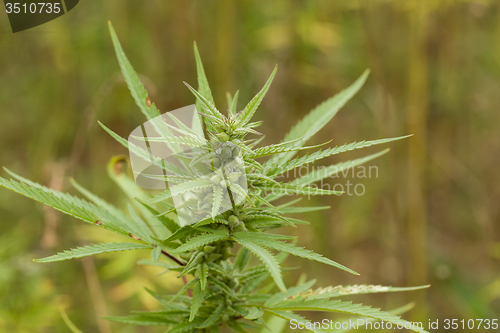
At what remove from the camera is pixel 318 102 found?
3.69 meters

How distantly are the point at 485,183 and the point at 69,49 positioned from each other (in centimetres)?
432

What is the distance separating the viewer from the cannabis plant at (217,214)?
71cm

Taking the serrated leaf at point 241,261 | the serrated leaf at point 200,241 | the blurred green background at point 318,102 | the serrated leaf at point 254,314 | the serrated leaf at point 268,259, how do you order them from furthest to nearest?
the blurred green background at point 318,102
the serrated leaf at point 241,261
the serrated leaf at point 254,314
the serrated leaf at point 200,241
the serrated leaf at point 268,259

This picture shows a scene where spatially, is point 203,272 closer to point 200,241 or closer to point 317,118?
point 200,241

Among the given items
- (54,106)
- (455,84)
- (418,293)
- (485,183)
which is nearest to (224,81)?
(54,106)

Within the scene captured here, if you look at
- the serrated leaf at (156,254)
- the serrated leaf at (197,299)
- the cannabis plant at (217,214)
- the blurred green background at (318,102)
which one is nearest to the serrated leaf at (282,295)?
the cannabis plant at (217,214)

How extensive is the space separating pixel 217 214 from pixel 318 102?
3.11 meters

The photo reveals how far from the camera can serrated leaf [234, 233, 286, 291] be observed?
59 cm

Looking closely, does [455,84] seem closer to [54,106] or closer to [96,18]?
[96,18]

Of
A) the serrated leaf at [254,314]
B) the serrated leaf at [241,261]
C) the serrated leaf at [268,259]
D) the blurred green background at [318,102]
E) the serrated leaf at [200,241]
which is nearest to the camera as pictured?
the serrated leaf at [268,259]

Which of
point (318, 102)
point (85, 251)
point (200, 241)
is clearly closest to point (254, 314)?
point (200, 241)

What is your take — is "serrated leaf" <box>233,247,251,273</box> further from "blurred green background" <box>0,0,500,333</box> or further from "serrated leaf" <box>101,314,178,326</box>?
"blurred green background" <box>0,0,500,333</box>

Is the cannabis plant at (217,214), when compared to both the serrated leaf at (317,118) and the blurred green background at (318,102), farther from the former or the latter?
the blurred green background at (318,102)

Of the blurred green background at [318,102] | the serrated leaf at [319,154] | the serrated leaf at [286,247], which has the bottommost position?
the blurred green background at [318,102]
